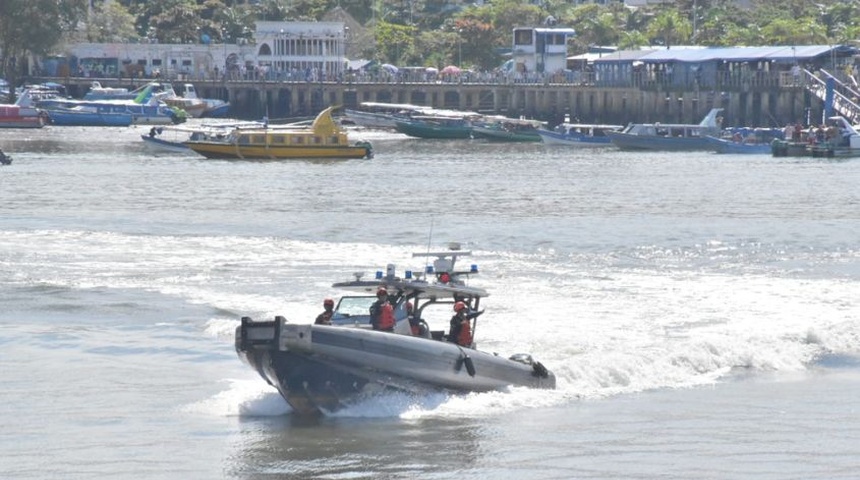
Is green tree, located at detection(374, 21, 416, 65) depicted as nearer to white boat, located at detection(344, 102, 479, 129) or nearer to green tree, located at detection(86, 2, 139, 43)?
green tree, located at detection(86, 2, 139, 43)

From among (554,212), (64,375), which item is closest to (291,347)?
(64,375)

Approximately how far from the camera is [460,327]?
2633cm

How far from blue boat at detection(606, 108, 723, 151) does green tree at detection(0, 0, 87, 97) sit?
53.0 m

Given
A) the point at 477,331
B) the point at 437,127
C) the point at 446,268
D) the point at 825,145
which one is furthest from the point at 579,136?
the point at 446,268

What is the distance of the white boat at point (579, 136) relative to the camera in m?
114

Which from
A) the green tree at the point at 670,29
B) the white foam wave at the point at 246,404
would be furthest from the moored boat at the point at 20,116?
the white foam wave at the point at 246,404

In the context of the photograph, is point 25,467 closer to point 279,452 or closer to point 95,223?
point 279,452

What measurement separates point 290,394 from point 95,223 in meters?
30.6

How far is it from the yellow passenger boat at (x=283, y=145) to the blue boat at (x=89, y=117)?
4034 cm

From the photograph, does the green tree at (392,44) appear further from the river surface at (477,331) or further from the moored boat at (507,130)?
the river surface at (477,331)

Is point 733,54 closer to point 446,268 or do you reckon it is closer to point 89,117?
point 89,117

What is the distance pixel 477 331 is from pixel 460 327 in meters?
6.98

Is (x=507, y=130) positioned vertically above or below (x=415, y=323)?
below

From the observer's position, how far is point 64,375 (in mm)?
28344
